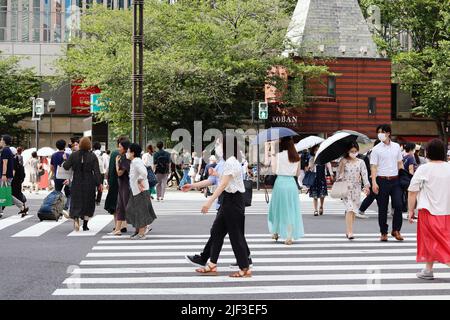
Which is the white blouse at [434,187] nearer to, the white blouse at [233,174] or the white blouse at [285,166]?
the white blouse at [233,174]

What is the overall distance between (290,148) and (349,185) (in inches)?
62.7

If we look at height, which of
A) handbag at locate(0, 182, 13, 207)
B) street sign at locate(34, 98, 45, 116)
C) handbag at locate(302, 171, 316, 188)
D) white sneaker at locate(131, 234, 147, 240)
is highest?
street sign at locate(34, 98, 45, 116)

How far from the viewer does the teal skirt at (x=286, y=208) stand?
40.4 feet

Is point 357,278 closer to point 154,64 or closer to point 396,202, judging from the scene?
point 396,202

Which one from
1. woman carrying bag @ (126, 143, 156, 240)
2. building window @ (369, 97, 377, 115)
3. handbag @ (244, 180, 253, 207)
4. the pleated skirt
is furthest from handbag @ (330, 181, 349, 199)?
building window @ (369, 97, 377, 115)

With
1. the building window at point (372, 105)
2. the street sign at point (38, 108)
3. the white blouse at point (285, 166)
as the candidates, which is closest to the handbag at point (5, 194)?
the white blouse at point (285, 166)

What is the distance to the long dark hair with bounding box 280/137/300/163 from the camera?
40.1 ft

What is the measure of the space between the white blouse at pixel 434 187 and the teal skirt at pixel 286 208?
12.1ft

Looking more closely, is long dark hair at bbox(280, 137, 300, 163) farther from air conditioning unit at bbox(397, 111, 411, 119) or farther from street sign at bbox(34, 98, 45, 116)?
air conditioning unit at bbox(397, 111, 411, 119)

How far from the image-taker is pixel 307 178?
18719 mm

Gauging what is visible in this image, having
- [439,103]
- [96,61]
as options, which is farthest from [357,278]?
[439,103]

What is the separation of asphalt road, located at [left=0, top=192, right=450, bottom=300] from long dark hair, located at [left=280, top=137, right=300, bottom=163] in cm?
147

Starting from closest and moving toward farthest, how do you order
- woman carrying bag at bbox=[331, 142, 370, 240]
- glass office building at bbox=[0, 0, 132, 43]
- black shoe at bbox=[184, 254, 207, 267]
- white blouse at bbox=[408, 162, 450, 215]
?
white blouse at bbox=[408, 162, 450, 215], black shoe at bbox=[184, 254, 207, 267], woman carrying bag at bbox=[331, 142, 370, 240], glass office building at bbox=[0, 0, 132, 43]

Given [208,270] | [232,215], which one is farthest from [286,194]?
[232,215]
